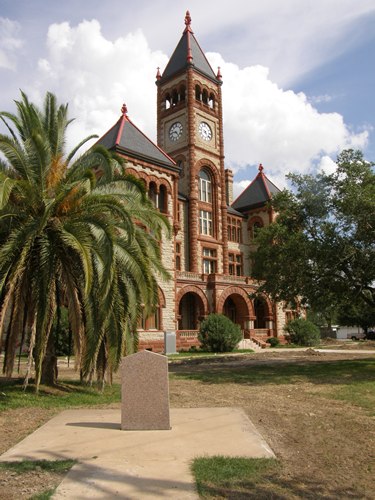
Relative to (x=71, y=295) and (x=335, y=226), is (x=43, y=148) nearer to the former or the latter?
(x=71, y=295)

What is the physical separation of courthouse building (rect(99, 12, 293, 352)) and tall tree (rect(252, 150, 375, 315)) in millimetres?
13585

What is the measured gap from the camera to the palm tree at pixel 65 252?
1099 cm

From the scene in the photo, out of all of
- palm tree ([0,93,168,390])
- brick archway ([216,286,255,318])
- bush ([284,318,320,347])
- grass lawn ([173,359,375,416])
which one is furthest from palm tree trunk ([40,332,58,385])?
bush ([284,318,320,347])

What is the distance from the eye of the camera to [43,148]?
11.8m

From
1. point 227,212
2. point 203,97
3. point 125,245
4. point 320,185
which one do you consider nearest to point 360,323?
point 227,212

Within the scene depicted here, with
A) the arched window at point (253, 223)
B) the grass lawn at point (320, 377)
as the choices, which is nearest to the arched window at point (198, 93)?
the arched window at point (253, 223)

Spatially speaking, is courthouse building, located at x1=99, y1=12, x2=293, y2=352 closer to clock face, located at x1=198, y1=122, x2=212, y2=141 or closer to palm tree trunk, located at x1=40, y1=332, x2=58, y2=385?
Result: clock face, located at x1=198, y1=122, x2=212, y2=141

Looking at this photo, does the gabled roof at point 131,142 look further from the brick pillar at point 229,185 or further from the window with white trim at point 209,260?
the brick pillar at point 229,185

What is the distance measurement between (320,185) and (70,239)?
12.3m

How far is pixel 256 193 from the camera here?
49.7m

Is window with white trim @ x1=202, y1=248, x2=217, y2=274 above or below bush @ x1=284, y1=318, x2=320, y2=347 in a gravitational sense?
above

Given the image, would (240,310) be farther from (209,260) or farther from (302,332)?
(302,332)

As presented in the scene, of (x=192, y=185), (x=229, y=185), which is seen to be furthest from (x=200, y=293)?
(x=229, y=185)

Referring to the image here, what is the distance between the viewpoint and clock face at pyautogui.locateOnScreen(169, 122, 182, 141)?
4312 centimetres
